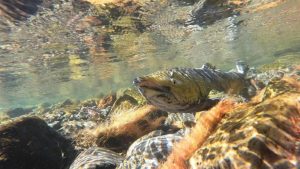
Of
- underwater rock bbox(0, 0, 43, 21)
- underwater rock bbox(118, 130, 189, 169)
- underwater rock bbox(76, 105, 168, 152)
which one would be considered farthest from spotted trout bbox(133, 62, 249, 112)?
underwater rock bbox(0, 0, 43, 21)

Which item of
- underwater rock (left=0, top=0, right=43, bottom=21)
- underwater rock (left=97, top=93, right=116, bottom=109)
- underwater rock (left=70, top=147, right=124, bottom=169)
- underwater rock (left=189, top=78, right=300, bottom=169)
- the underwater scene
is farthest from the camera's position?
underwater rock (left=97, top=93, right=116, bottom=109)

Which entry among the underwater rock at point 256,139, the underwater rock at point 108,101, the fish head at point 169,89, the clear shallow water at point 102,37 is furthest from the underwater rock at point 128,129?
the underwater rock at point 108,101

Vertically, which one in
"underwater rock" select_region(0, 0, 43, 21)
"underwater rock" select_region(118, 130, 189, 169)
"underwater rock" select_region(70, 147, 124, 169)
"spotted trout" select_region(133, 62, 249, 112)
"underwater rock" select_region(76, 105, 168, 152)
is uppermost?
"underwater rock" select_region(0, 0, 43, 21)

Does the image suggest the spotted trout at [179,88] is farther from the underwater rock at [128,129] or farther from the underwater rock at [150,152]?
the underwater rock at [128,129]

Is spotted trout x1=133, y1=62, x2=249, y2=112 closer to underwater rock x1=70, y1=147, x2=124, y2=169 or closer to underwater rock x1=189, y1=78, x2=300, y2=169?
underwater rock x1=189, y1=78, x2=300, y2=169

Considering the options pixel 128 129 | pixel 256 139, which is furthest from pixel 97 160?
pixel 256 139

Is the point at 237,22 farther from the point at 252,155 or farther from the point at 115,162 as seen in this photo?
the point at 252,155

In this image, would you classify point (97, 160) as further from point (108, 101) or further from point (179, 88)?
point (108, 101)
